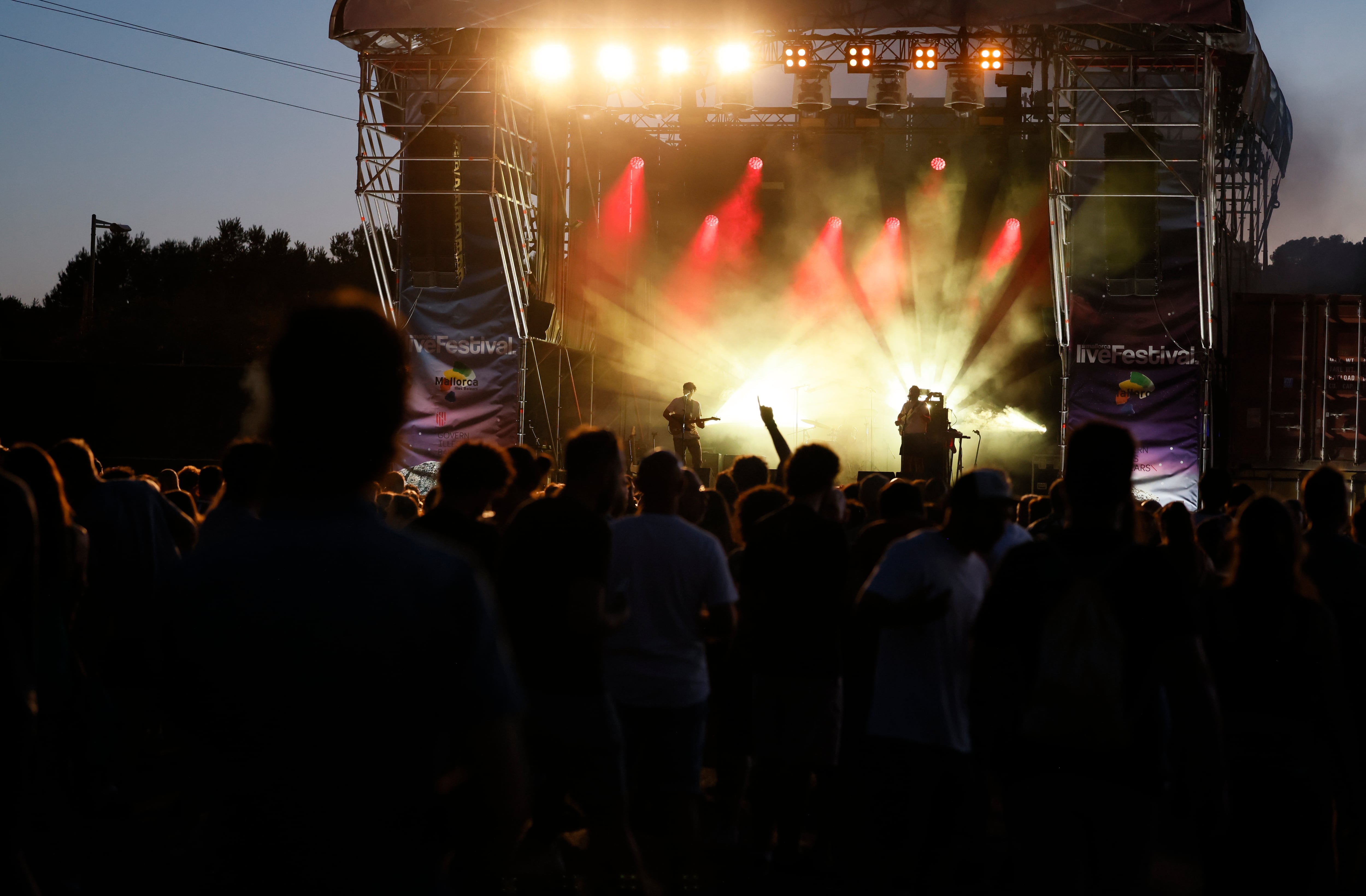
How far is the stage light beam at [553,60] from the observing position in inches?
633

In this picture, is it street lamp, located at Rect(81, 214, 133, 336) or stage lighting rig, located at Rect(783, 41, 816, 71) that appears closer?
stage lighting rig, located at Rect(783, 41, 816, 71)

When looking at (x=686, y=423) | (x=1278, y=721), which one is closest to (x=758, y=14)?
(x=686, y=423)

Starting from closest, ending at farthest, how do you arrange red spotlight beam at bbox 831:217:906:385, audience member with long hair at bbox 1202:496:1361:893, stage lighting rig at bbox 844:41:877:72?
audience member with long hair at bbox 1202:496:1361:893, stage lighting rig at bbox 844:41:877:72, red spotlight beam at bbox 831:217:906:385

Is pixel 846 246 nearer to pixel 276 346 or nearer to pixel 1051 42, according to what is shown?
pixel 1051 42

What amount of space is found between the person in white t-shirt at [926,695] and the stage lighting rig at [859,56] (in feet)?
44.5

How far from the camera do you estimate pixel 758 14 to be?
15.5 meters

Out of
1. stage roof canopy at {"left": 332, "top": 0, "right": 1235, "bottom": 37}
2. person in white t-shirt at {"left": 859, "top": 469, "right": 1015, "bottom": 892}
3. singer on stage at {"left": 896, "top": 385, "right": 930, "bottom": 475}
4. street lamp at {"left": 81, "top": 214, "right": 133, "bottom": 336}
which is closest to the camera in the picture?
person in white t-shirt at {"left": 859, "top": 469, "right": 1015, "bottom": 892}

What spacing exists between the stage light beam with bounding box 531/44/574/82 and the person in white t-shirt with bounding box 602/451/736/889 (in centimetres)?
1314

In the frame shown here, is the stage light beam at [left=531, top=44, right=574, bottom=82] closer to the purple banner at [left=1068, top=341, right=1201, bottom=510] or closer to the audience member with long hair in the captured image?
the purple banner at [left=1068, top=341, right=1201, bottom=510]

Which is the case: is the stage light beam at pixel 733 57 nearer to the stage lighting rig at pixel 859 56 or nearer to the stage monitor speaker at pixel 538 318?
the stage lighting rig at pixel 859 56

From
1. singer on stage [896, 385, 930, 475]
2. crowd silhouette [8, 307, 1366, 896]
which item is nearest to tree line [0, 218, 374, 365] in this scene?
singer on stage [896, 385, 930, 475]

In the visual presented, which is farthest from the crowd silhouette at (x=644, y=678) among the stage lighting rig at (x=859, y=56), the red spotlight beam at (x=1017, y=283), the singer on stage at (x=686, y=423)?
the red spotlight beam at (x=1017, y=283)

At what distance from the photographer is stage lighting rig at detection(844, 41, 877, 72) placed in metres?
16.3

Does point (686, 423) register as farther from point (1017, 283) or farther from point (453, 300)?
point (1017, 283)
